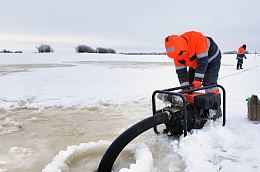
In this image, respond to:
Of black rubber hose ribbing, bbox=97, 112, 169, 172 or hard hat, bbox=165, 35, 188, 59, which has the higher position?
hard hat, bbox=165, 35, 188, 59

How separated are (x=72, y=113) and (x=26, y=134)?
103 cm

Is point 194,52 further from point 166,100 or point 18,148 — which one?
point 18,148

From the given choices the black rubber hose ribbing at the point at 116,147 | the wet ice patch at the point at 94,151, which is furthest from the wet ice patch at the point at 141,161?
the black rubber hose ribbing at the point at 116,147

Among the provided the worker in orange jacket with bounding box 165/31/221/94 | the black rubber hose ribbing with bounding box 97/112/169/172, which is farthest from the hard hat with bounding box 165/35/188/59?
the black rubber hose ribbing with bounding box 97/112/169/172

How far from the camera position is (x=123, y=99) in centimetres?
486

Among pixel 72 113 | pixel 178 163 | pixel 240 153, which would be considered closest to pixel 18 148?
pixel 72 113

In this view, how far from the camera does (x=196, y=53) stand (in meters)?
2.88

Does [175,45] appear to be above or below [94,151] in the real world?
above

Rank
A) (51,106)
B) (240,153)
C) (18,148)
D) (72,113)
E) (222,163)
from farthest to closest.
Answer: (51,106) → (72,113) → (18,148) → (240,153) → (222,163)

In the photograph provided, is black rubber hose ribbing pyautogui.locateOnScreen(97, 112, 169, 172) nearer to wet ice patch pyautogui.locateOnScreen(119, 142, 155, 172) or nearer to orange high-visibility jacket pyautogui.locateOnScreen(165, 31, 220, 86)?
wet ice patch pyautogui.locateOnScreen(119, 142, 155, 172)

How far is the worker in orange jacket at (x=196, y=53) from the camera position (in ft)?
9.02

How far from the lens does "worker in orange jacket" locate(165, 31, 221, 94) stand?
9.02 ft

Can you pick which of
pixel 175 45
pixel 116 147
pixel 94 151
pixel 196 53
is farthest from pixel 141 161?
pixel 196 53

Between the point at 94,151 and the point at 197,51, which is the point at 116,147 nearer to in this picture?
the point at 94,151
